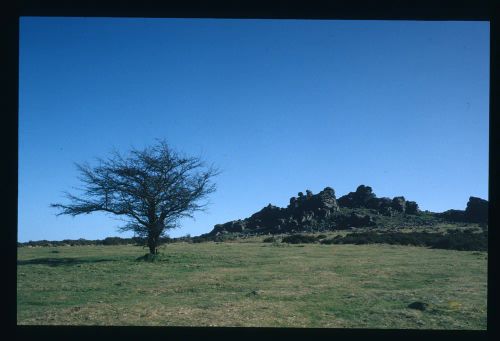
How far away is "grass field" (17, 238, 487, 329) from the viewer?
7750mm

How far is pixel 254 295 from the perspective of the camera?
33.2 ft

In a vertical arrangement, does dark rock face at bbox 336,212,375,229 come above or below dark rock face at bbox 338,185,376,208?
below

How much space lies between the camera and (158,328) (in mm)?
4203

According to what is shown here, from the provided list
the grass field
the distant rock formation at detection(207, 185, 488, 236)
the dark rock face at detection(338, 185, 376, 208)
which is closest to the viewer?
the grass field

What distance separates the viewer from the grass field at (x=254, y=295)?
7.75 meters

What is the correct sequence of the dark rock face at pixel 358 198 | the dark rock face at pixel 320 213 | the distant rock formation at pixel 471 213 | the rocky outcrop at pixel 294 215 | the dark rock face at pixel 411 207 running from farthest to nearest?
the dark rock face at pixel 358 198 → the dark rock face at pixel 411 207 → the rocky outcrop at pixel 294 215 → the dark rock face at pixel 320 213 → the distant rock formation at pixel 471 213

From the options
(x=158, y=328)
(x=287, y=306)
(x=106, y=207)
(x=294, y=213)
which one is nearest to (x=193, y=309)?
(x=287, y=306)

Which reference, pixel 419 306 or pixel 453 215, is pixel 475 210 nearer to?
pixel 453 215

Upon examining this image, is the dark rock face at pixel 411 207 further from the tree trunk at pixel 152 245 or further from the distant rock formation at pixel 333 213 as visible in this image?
the tree trunk at pixel 152 245

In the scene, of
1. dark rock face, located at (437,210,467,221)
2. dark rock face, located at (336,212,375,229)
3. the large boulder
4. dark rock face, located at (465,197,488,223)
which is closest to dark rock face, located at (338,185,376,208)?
the large boulder

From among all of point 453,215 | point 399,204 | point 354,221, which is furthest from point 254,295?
point 399,204

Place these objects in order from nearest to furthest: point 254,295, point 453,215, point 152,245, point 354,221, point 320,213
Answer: point 254,295 < point 152,245 < point 354,221 < point 453,215 < point 320,213

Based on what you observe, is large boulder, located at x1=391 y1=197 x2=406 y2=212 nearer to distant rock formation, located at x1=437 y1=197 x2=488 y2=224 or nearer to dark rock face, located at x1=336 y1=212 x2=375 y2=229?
distant rock formation, located at x1=437 y1=197 x2=488 y2=224

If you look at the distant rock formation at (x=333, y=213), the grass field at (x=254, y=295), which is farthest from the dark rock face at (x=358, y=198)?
the grass field at (x=254, y=295)
